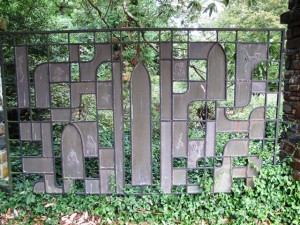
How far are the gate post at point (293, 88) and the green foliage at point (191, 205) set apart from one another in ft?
0.45

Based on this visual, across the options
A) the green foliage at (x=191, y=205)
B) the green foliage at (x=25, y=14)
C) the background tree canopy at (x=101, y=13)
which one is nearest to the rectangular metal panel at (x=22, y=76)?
the background tree canopy at (x=101, y=13)

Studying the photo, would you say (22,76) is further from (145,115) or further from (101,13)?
(101,13)

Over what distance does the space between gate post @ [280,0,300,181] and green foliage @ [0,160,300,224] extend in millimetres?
138

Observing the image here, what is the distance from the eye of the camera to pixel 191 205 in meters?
2.38

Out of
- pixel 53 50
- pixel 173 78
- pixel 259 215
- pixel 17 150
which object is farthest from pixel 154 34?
pixel 259 215

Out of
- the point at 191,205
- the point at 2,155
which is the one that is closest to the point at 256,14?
the point at 191,205

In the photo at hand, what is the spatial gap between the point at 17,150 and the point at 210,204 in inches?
106

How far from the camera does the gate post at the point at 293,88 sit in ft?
7.57

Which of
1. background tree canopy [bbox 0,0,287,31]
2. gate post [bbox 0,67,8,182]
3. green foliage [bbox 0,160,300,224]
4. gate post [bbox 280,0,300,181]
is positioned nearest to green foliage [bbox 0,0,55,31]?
background tree canopy [bbox 0,0,287,31]

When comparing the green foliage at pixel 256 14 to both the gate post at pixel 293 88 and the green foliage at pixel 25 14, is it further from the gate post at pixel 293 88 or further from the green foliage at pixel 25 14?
the green foliage at pixel 25 14

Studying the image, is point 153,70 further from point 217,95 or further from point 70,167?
point 70,167

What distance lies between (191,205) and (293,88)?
4.97ft

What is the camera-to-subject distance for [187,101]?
2.32 meters

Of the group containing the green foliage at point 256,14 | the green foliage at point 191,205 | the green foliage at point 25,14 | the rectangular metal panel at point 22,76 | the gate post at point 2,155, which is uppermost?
the green foliage at point 256,14
